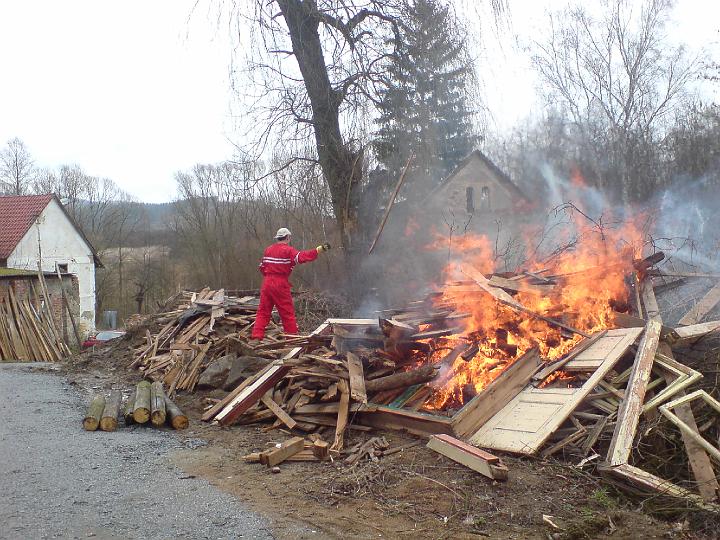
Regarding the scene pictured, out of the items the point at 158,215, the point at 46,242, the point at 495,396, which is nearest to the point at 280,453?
the point at 495,396

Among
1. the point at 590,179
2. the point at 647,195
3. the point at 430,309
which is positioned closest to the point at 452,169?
the point at 590,179

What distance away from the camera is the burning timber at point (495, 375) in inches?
212

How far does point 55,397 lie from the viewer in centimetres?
830

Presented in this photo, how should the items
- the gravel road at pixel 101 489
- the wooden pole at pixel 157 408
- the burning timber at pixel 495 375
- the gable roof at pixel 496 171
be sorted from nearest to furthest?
the gravel road at pixel 101 489
the burning timber at pixel 495 375
the wooden pole at pixel 157 408
the gable roof at pixel 496 171

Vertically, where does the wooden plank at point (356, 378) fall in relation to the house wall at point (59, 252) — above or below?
below

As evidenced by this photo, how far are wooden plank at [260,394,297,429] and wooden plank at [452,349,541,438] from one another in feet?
6.53

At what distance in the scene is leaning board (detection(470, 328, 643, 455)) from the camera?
5.40m

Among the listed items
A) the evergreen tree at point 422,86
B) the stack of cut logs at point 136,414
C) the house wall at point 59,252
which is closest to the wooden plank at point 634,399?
the stack of cut logs at point 136,414

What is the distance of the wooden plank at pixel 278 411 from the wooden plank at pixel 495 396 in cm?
199

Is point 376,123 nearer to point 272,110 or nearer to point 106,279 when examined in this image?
point 272,110

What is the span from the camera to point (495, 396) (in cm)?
609

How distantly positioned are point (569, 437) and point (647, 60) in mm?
25430

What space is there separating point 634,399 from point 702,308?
304 centimetres

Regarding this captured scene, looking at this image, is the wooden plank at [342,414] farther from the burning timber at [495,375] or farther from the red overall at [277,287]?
the red overall at [277,287]
